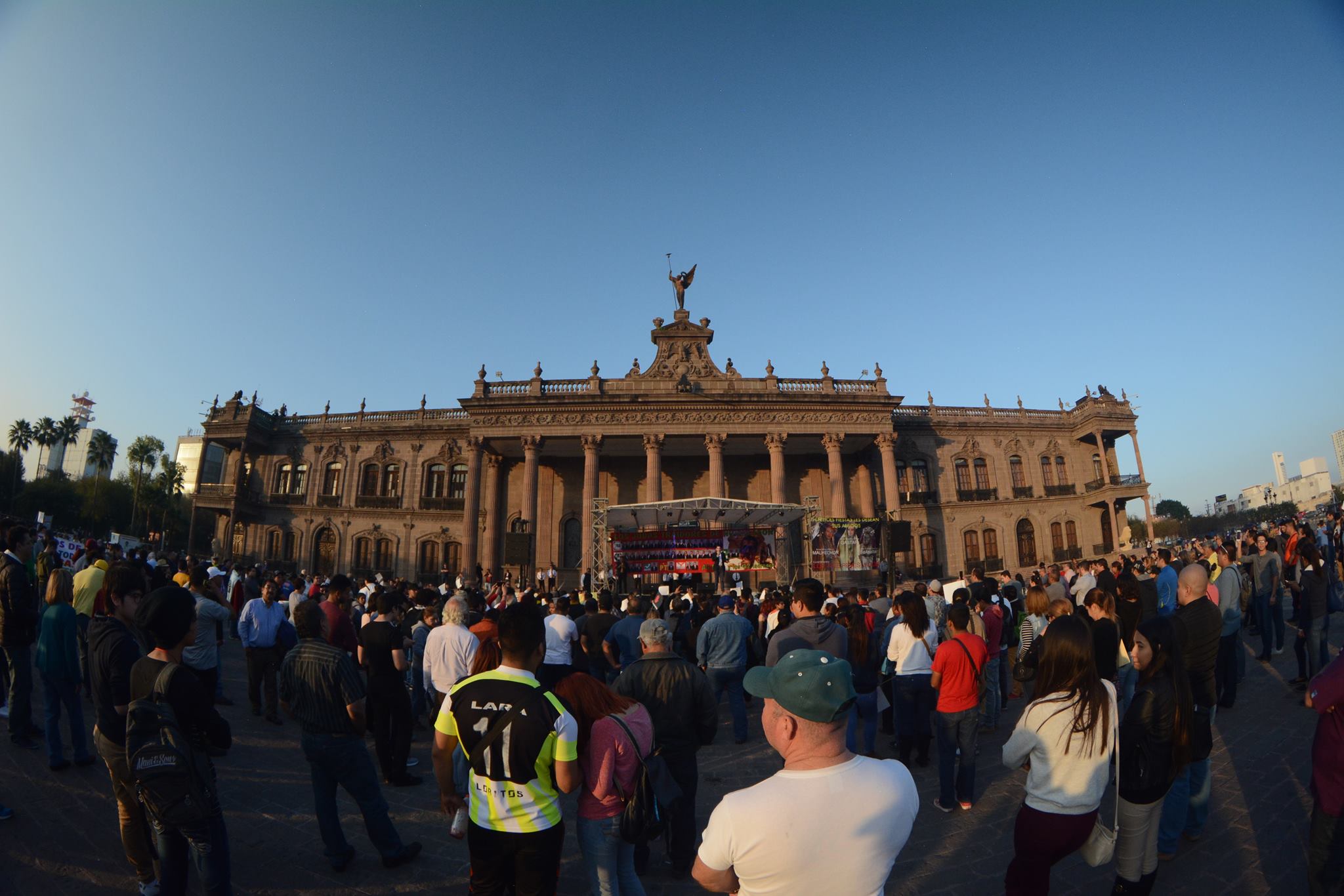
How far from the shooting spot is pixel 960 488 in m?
34.8

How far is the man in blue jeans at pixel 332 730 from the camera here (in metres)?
4.55

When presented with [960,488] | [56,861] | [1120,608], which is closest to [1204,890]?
[1120,608]

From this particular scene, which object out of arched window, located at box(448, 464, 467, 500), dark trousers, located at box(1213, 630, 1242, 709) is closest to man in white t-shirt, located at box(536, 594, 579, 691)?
dark trousers, located at box(1213, 630, 1242, 709)

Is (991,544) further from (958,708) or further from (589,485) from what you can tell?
(958,708)

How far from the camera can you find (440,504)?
112 ft

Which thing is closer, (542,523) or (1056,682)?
Result: (1056,682)

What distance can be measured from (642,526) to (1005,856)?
20903 mm

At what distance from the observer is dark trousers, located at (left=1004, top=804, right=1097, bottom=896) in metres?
3.34

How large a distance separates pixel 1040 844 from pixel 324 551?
37.7m

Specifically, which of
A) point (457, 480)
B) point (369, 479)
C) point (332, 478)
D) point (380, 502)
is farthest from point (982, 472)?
point (332, 478)

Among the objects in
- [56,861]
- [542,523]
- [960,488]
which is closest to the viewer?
[56,861]

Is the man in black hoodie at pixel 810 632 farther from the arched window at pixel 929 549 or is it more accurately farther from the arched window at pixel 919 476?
the arched window at pixel 919 476

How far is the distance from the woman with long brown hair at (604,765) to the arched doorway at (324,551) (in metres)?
35.6

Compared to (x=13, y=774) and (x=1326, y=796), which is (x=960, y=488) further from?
(x=13, y=774)
